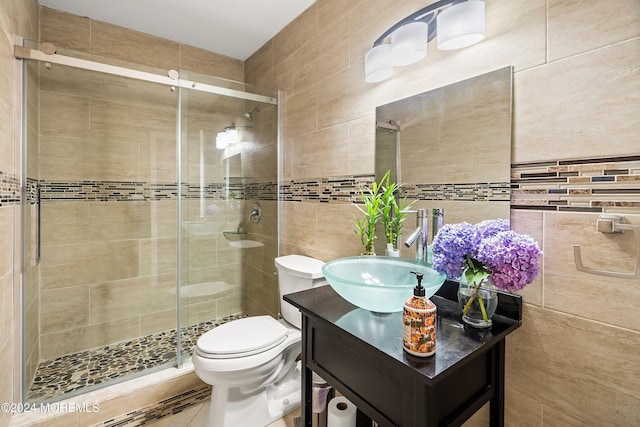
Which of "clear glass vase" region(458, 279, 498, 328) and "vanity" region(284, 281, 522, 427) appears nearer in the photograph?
"vanity" region(284, 281, 522, 427)

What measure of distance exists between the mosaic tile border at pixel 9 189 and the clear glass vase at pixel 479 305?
1.96 m

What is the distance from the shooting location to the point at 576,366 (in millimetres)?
862

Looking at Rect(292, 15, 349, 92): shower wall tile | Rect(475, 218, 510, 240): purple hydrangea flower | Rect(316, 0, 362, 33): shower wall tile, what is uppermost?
Rect(316, 0, 362, 33): shower wall tile

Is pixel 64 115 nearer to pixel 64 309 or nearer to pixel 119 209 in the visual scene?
pixel 119 209

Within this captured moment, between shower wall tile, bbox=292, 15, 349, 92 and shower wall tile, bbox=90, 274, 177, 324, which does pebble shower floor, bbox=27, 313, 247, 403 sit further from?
shower wall tile, bbox=292, 15, 349, 92

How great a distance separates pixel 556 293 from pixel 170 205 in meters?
2.45

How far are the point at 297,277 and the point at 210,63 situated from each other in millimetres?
2110

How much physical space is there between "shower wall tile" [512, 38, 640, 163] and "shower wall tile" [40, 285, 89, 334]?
2.69 m

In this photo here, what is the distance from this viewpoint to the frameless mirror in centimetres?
102

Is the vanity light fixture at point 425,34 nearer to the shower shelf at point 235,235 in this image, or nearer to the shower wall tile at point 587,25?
the shower wall tile at point 587,25

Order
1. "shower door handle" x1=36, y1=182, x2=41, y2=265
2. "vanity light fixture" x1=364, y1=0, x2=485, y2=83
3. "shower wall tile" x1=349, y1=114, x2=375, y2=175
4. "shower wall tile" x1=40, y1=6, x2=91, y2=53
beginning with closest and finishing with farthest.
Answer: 1. "vanity light fixture" x1=364, y1=0, x2=485, y2=83
2. "shower wall tile" x1=349, y1=114, x2=375, y2=175
3. "shower door handle" x1=36, y1=182, x2=41, y2=265
4. "shower wall tile" x1=40, y1=6, x2=91, y2=53

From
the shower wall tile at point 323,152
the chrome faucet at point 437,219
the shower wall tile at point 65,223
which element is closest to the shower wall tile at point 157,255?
the shower wall tile at point 65,223

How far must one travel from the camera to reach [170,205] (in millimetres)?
2365

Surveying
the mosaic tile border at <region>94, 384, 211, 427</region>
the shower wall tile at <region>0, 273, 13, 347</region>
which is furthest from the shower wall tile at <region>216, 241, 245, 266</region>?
the shower wall tile at <region>0, 273, 13, 347</region>
